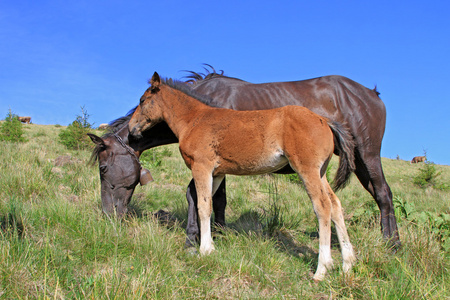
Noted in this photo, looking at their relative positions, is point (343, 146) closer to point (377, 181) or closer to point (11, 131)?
point (377, 181)

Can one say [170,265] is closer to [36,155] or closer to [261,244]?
[261,244]

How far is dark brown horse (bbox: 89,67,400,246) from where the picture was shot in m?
5.28

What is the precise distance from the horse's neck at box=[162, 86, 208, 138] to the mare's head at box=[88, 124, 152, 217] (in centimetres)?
106

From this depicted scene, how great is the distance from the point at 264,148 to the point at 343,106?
2134 millimetres

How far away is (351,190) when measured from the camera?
10391mm

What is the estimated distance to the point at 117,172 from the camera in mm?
5535

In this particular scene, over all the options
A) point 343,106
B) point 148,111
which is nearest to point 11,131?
point 148,111

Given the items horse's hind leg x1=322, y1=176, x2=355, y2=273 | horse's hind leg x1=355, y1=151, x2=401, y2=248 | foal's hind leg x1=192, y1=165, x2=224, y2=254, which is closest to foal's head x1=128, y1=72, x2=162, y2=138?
foal's hind leg x1=192, y1=165, x2=224, y2=254

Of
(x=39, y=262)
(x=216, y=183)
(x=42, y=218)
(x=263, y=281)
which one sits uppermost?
(x=216, y=183)

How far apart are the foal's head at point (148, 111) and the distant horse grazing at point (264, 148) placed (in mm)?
68

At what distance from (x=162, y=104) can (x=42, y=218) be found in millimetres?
2279

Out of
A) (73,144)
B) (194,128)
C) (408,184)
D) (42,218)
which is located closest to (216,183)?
(194,128)

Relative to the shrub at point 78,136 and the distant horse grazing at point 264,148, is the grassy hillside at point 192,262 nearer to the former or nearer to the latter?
the distant horse grazing at point 264,148

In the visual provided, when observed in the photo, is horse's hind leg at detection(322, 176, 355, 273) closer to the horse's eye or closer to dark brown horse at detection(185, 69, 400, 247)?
dark brown horse at detection(185, 69, 400, 247)
